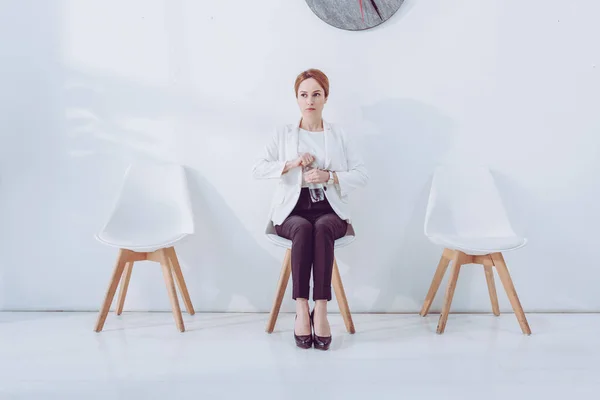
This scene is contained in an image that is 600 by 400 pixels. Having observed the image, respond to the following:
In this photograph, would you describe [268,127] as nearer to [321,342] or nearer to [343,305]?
[343,305]

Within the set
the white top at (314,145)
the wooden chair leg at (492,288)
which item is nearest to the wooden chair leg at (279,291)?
the white top at (314,145)

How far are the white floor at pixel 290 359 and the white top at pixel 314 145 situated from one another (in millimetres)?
803

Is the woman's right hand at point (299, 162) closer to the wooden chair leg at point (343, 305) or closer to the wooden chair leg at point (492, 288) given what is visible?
the wooden chair leg at point (343, 305)

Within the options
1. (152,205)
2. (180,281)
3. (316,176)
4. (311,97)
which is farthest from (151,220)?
(311,97)

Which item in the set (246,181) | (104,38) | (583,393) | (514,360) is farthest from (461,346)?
(104,38)

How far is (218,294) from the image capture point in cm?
274

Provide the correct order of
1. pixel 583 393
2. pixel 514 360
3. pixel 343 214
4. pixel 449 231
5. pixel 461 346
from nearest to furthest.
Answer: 1. pixel 583 393
2. pixel 514 360
3. pixel 461 346
4. pixel 343 214
5. pixel 449 231

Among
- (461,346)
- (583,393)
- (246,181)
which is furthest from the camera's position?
(246,181)

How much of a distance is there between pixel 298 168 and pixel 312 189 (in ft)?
0.39

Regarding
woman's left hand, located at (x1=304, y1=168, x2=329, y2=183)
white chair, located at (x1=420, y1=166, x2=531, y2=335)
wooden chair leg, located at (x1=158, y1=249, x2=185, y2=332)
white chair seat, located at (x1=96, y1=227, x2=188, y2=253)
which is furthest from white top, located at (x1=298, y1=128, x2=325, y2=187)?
wooden chair leg, located at (x1=158, y1=249, x2=185, y2=332)

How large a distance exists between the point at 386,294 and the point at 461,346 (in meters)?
0.61

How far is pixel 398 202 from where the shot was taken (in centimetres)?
271

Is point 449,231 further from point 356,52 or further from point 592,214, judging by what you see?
point 356,52

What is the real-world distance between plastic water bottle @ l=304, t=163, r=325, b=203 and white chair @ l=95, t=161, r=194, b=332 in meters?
0.60
